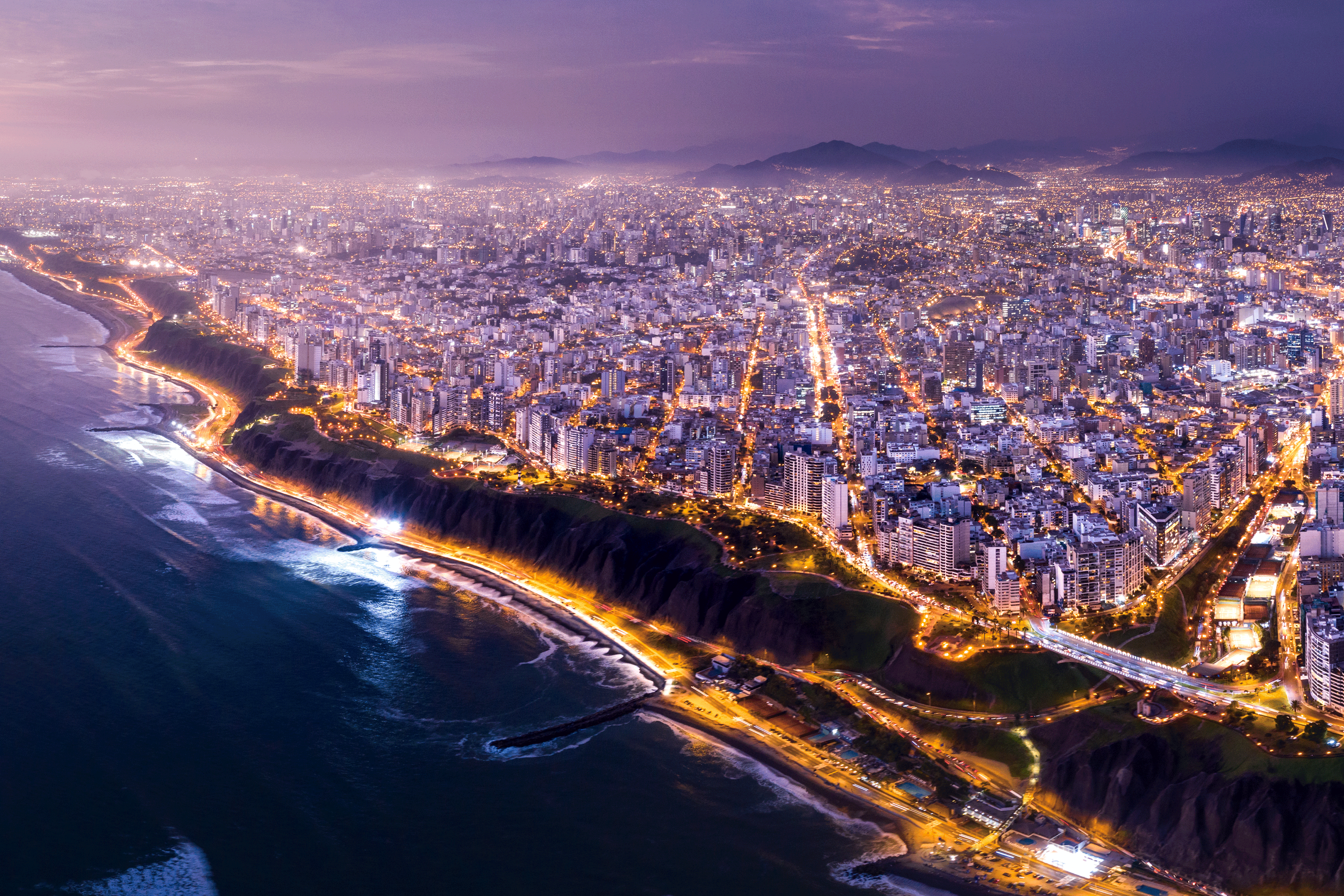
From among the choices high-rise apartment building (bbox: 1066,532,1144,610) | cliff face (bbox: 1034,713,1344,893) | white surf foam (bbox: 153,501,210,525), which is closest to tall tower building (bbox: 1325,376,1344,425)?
high-rise apartment building (bbox: 1066,532,1144,610)

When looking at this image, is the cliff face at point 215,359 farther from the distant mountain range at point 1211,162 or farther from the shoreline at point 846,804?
the distant mountain range at point 1211,162

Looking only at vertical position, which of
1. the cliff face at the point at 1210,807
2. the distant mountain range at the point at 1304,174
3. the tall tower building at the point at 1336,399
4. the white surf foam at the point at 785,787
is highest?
the distant mountain range at the point at 1304,174

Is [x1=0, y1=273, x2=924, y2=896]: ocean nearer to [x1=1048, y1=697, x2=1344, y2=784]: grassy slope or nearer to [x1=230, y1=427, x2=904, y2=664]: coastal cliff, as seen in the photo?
[x1=230, y1=427, x2=904, y2=664]: coastal cliff

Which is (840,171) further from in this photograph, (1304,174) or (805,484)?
(805,484)

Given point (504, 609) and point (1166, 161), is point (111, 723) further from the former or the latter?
point (1166, 161)

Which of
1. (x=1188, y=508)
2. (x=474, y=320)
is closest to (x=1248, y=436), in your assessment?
(x=1188, y=508)

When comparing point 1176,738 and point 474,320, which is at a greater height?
point 474,320

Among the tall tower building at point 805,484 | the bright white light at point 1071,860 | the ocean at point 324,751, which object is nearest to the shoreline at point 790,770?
the ocean at point 324,751
